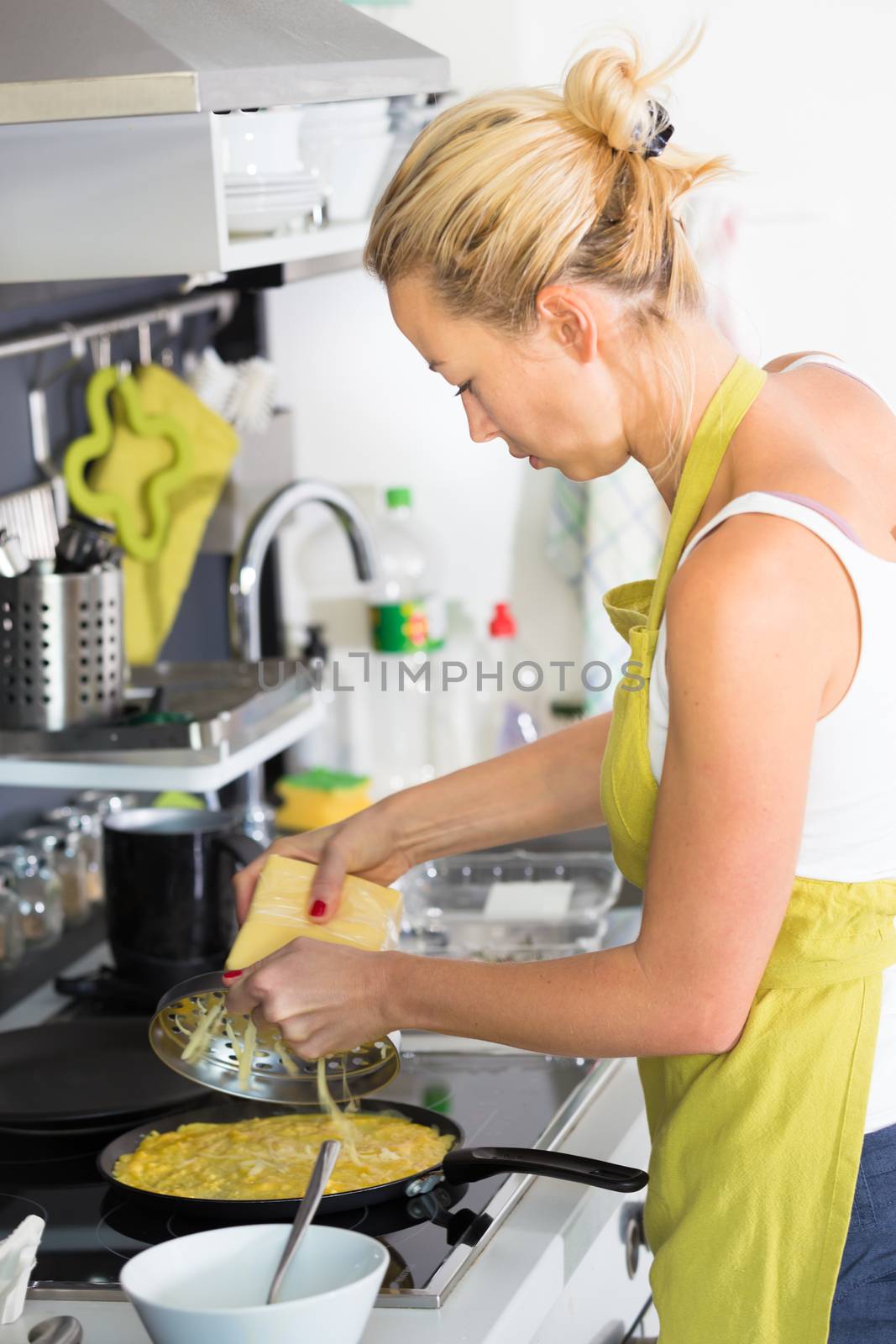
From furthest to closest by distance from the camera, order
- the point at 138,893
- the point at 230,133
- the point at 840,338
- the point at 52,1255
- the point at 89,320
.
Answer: the point at 840,338, the point at 89,320, the point at 138,893, the point at 230,133, the point at 52,1255

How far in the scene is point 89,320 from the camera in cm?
169

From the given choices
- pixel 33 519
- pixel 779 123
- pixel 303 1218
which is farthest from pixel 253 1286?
pixel 779 123

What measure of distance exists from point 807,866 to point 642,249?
0.37 metres

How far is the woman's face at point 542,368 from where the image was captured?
2.93ft

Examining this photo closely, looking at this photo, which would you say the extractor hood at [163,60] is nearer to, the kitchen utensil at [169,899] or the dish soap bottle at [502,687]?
the kitchen utensil at [169,899]

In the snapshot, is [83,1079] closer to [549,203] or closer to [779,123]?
[549,203]

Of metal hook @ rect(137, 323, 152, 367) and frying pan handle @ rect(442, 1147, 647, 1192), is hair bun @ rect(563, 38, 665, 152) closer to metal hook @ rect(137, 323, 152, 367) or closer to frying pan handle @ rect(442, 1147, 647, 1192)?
frying pan handle @ rect(442, 1147, 647, 1192)

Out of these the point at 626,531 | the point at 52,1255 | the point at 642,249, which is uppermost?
the point at 642,249

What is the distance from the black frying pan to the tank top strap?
1.23ft

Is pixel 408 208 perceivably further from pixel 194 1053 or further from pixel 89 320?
pixel 89 320

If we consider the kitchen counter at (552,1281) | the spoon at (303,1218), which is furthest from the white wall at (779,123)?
the spoon at (303,1218)

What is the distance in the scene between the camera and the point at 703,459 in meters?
0.90

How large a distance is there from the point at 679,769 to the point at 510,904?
85 centimetres

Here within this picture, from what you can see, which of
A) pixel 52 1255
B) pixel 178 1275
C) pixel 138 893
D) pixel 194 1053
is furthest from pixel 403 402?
pixel 178 1275
